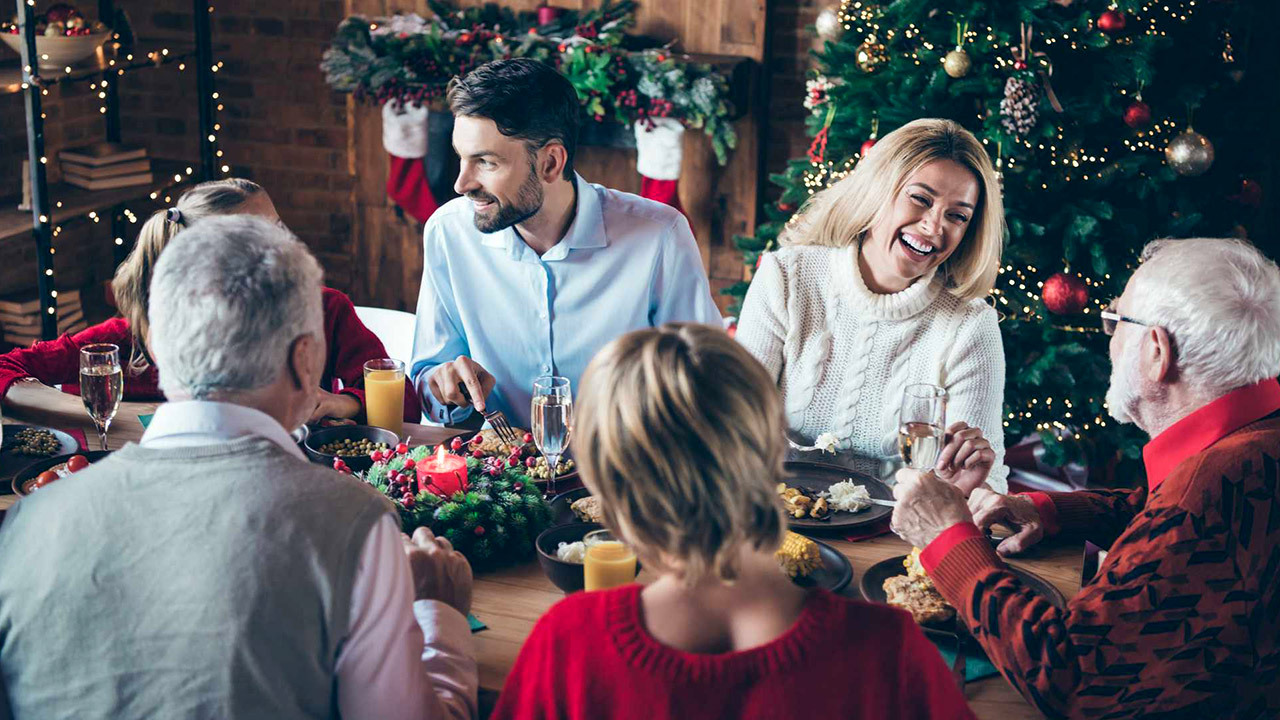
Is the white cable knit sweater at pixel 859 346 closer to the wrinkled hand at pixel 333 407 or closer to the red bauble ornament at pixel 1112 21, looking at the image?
the wrinkled hand at pixel 333 407

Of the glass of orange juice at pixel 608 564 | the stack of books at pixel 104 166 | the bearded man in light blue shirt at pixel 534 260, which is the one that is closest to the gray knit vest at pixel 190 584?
the glass of orange juice at pixel 608 564

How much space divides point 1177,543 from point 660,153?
3.14 m

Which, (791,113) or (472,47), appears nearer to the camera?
(472,47)

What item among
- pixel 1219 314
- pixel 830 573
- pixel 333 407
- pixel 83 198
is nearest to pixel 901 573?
pixel 830 573

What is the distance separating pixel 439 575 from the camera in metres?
1.54

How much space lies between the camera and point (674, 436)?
1069 millimetres

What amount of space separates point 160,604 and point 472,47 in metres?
3.41

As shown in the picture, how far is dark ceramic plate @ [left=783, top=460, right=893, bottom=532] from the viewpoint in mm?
1879

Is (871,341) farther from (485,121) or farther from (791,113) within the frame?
(791,113)

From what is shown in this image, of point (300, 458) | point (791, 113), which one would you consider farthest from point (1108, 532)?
point (791, 113)

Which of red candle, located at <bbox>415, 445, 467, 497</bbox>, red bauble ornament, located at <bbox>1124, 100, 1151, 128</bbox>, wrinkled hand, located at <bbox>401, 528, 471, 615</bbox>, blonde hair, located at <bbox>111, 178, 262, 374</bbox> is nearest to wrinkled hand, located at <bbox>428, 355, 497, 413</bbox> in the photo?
red candle, located at <bbox>415, 445, 467, 497</bbox>

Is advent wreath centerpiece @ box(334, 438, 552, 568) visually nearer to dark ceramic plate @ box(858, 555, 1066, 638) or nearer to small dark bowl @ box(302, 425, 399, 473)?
small dark bowl @ box(302, 425, 399, 473)

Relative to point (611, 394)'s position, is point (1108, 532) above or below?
below

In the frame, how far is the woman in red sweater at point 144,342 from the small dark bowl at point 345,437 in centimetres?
12
